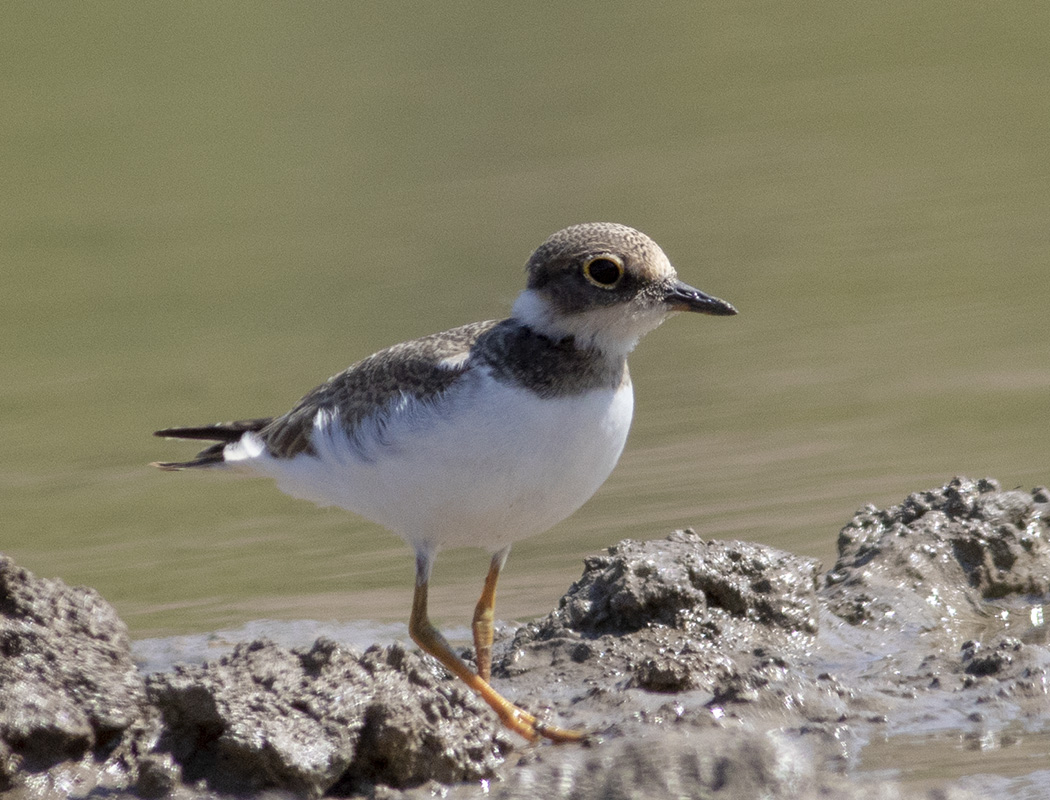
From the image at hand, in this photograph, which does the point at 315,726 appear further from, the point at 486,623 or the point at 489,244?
the point at 489,244

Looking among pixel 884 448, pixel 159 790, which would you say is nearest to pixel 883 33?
pixel 884 448

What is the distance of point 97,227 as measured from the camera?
1625 cm

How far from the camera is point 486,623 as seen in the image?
20.9 ft

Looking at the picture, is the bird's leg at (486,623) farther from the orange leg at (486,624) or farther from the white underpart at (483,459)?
the white underpart at (483,459)

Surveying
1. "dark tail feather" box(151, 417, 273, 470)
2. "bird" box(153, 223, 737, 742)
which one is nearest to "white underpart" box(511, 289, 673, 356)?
"bird" box(153, 223, 737, 742)

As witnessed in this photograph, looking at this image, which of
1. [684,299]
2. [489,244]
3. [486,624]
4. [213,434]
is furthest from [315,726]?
[489,244]

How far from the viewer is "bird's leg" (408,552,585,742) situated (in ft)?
17.6

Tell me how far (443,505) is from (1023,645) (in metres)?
2.13

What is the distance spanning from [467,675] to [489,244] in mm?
9259

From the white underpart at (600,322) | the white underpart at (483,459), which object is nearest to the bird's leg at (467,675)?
the white underpart at (483,459)

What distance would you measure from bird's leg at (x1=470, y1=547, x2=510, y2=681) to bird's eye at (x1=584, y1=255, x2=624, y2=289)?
1238mm

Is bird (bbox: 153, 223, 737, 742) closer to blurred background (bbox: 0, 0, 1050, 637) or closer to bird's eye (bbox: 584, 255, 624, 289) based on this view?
bird's eye (bbox: 584, 255, 624, 289)

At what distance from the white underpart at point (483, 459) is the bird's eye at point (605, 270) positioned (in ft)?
1.34

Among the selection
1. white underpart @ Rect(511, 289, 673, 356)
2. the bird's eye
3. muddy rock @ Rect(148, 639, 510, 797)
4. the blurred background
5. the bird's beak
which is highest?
the blurred background
